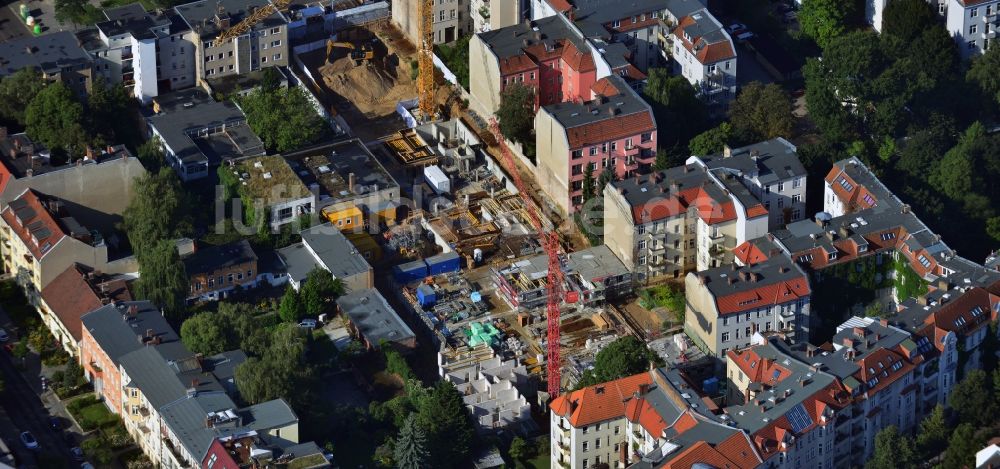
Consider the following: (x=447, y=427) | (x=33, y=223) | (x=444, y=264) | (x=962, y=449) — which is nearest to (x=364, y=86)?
(x=444, y=264)

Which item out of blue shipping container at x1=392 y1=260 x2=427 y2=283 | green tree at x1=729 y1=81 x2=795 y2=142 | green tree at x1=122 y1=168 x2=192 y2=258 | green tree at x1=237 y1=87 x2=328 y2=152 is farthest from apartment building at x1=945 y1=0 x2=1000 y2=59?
green tree at x1=122 y1=168 x2=192 y2=258

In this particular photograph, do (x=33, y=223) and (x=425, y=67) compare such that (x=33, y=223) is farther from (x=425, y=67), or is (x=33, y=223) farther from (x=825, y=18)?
(x=825, y=18)

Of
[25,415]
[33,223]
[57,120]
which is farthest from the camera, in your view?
[57,120]

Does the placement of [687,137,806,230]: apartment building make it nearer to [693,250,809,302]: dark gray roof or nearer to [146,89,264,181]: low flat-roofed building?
[693,250,809,302]: dark gray roof

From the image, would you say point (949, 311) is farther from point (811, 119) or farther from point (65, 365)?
point (65, 365)

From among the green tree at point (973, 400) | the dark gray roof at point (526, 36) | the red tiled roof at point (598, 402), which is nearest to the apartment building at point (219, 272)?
the dark gray roof at point (526, 36)

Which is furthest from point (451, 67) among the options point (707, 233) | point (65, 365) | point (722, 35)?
point (65, 365)

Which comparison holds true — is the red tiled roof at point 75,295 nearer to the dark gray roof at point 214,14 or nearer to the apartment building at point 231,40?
the apartment building at point 231,40
